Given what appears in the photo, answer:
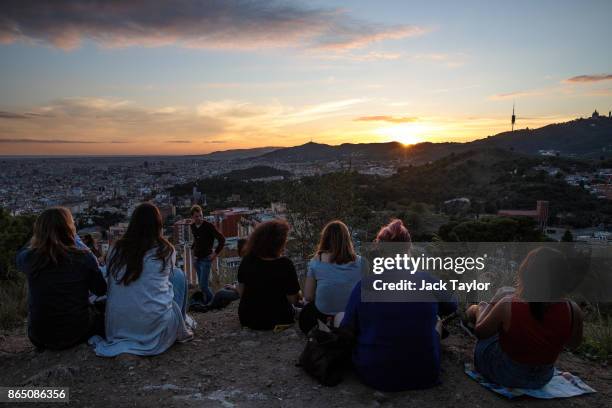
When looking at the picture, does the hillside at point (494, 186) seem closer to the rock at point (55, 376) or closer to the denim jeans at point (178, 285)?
the denim jeans at point (178, 285)

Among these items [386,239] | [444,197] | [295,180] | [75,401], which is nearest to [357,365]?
[386,239]

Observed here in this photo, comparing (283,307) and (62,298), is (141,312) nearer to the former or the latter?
(62,298)

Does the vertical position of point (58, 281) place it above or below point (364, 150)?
below

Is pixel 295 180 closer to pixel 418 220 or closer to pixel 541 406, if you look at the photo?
pixel 541 406

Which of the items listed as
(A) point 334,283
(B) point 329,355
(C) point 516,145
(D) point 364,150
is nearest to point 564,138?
(C) point 516,145

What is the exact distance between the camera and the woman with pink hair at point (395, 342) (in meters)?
2.80

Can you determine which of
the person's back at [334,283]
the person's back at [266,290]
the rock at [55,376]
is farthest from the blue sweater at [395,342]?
the rock at [55,376]

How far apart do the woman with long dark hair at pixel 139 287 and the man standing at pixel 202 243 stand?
2.67m

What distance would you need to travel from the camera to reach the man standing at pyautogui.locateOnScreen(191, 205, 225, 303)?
6.20 metres

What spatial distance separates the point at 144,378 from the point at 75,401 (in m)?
0.44

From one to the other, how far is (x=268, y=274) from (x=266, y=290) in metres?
0.19

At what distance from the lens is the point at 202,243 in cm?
626

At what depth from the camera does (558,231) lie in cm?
1841

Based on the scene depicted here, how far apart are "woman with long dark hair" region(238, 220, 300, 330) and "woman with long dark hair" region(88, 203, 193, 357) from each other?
68cm
